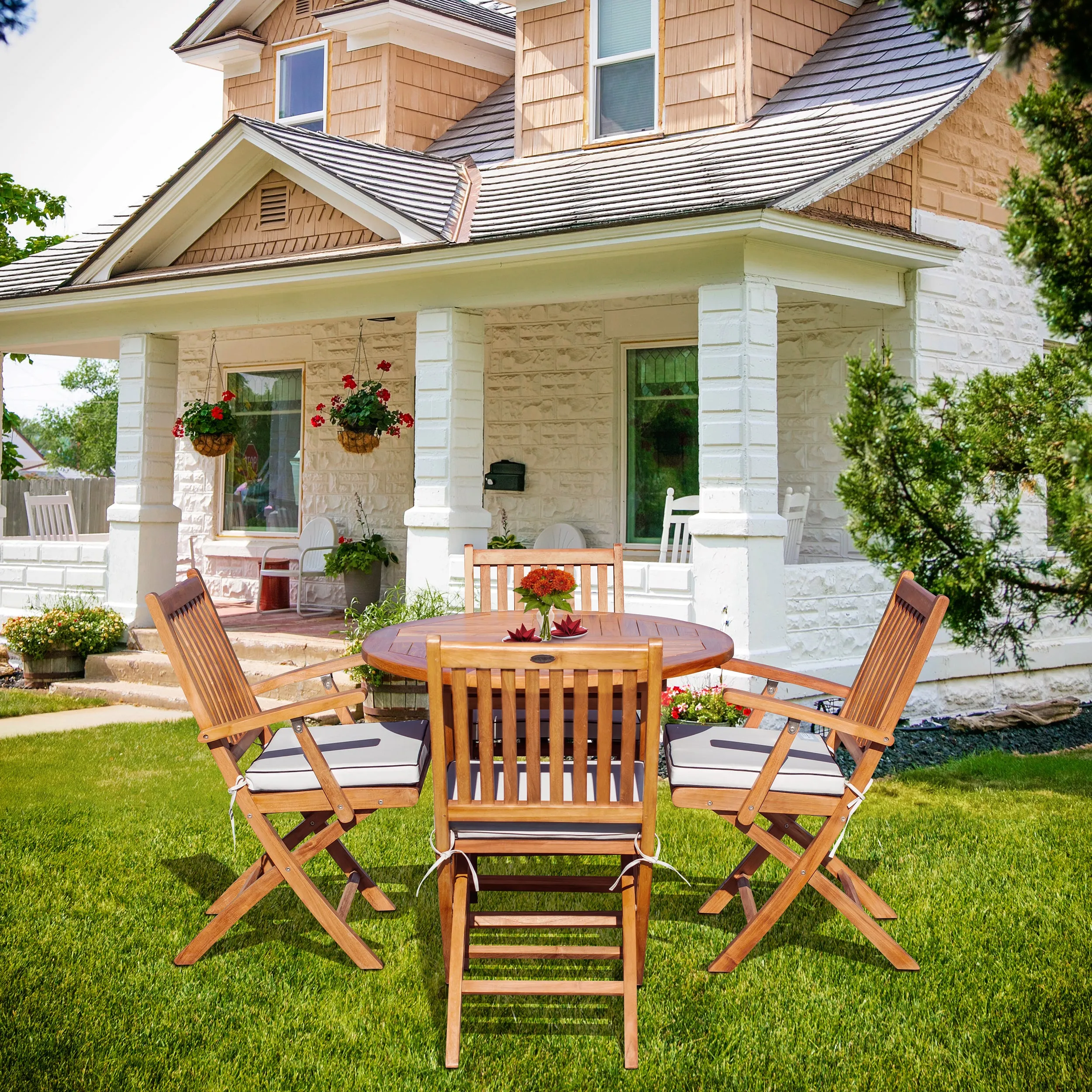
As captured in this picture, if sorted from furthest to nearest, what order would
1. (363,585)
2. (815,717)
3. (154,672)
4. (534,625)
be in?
(363,585), (154,672), (534,625), (815,717)

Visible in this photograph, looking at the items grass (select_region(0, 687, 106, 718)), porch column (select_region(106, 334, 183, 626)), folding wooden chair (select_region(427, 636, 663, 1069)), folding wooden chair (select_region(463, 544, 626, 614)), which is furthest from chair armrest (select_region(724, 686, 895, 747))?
porch column (select_region(106, 334, 183, 626))

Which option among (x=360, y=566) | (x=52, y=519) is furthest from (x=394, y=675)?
(x=52, y=519)

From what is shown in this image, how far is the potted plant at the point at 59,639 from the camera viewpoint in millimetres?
9258

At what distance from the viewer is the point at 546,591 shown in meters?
3.94

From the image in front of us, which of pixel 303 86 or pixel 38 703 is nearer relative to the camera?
pixel 38 703

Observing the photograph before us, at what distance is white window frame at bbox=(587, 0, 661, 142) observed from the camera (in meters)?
9.49

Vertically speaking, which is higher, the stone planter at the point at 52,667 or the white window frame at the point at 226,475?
the white window frame at the point at 226,475

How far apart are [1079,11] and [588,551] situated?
3.63 m

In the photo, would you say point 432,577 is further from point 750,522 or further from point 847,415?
point 847,415

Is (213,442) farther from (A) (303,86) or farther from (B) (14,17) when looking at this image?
(B) (14,17)

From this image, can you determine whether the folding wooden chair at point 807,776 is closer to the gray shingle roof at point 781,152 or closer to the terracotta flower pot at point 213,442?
the gray shingle roof at point 781,152

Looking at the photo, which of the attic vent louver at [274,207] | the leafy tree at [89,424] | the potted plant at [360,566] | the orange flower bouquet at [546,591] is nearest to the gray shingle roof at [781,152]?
the attic vent louver at [274,207]

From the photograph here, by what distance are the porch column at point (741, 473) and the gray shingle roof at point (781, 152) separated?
0.69m

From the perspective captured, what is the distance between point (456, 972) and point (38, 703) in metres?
6.44
